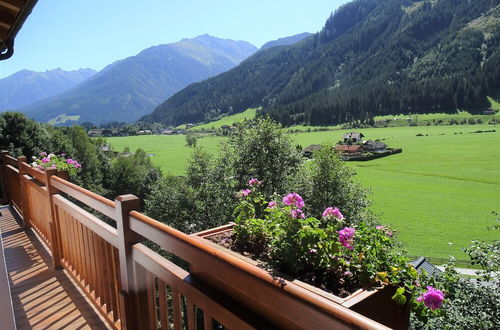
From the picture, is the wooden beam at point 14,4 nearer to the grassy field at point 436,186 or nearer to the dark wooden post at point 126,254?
the dark wooden post at point 126,254

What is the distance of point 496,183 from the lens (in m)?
44.0

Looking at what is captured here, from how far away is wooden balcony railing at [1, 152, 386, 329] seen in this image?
1017 mm

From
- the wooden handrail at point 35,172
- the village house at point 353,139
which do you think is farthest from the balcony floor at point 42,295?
the village house at point 353,139

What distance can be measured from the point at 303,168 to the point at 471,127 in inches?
3378

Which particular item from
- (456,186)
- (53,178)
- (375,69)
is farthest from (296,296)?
(375,69)

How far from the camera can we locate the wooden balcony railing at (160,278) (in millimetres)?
1017

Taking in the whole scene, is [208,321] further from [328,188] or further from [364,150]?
[364,150]

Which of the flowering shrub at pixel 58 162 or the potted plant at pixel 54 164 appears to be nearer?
the potted plant at pixel 54 164

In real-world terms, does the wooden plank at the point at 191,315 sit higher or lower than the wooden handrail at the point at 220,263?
lower

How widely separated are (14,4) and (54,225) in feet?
7.60

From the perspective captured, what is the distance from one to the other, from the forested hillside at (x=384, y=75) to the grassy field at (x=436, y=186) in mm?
31657

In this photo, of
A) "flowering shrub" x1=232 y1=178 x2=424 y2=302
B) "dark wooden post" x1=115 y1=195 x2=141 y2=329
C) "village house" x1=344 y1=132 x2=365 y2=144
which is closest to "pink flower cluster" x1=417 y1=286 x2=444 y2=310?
"flowering shrub" x1=232 y1=178 x2=424 y2=302

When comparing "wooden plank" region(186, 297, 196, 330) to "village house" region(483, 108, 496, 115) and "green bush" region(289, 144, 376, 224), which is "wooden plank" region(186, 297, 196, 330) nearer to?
"green bush" region(289, 144, 376, 224)

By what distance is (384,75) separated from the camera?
141375 millimetres
